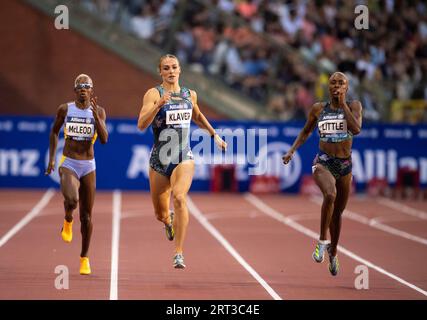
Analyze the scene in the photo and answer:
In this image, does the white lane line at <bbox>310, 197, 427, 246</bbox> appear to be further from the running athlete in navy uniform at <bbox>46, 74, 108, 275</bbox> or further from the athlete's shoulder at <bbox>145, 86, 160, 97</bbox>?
the running athlete in navy uniform at <bbox>46, 74, 108, 275</bbox>

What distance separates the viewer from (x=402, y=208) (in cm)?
2491

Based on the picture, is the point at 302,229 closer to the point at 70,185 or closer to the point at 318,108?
the point at 318,108

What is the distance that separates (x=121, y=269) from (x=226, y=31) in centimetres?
1534

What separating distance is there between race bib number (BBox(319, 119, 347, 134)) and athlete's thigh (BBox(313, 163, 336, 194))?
45 centimetres

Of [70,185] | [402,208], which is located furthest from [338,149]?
[402,208]

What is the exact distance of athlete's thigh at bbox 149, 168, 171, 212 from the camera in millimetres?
13133

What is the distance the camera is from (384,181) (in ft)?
92.3

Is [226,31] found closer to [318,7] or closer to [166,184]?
[318,7]

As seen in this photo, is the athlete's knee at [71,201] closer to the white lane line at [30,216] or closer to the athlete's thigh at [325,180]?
the athlete's thigh at [325,180]

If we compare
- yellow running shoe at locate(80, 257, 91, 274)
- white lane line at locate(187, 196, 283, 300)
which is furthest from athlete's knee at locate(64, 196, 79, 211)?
white lane line at locate(187, 196, 283, 300)

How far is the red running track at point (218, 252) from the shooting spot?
11805mm

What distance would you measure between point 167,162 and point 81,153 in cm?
100
